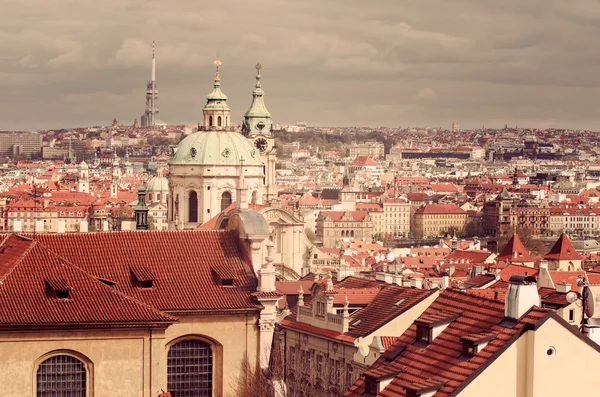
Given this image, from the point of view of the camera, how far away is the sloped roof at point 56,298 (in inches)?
1067

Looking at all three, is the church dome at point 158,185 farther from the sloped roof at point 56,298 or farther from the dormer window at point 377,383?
the dormer window at point 377,383

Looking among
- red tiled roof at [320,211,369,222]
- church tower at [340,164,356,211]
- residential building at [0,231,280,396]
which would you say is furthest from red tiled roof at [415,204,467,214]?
residential building at [0,231,280,396]

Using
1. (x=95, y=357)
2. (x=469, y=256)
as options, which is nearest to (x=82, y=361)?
(x=95, y=357)

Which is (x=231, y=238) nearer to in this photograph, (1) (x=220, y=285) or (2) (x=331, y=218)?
(1) (x=220, y=285)

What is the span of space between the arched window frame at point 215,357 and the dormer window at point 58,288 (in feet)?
7.59

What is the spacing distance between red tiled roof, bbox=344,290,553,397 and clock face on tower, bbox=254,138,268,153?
77599 mm

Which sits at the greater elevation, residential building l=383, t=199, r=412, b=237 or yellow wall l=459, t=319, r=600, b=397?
yellow wall l=459, t=319, r=600, b=397

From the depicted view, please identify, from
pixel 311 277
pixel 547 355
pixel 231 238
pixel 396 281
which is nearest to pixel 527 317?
pixel 547 355

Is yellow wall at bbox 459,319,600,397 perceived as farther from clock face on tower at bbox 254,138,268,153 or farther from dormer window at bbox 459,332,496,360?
clock face on tower at bbox 254,138,268,153

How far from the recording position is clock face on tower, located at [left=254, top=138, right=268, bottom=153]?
3927 inches

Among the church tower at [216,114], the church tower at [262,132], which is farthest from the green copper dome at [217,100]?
the church tower at [262,132]

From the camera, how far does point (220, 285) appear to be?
1169 inches

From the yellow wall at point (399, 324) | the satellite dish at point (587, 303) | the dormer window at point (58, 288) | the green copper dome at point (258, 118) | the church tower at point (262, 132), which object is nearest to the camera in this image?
the satellite dish at point (587, 303)

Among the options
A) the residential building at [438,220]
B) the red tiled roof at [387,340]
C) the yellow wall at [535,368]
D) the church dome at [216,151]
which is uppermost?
the church dome at [216,151]
